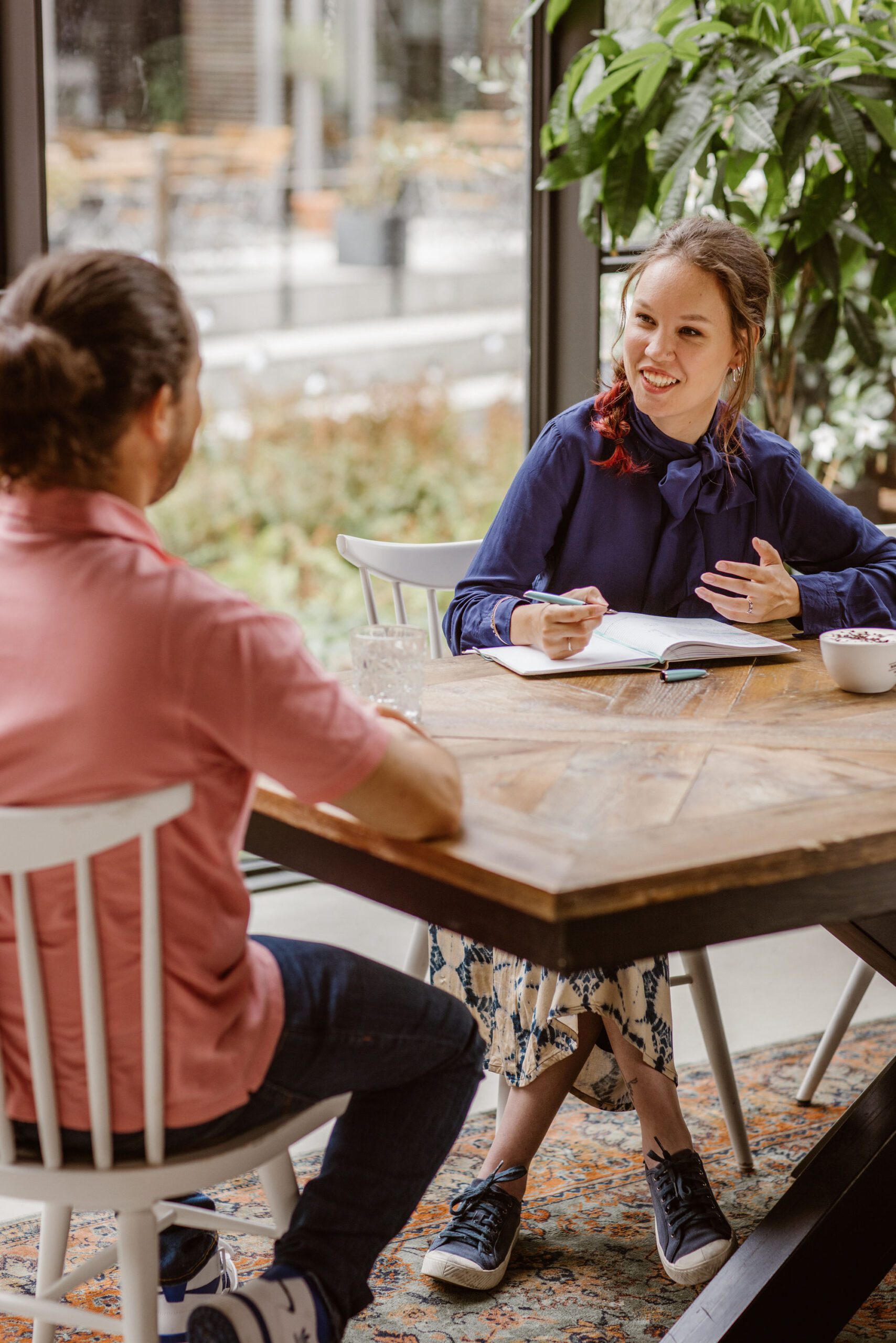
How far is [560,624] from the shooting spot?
189 cm

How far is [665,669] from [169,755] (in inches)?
34.6

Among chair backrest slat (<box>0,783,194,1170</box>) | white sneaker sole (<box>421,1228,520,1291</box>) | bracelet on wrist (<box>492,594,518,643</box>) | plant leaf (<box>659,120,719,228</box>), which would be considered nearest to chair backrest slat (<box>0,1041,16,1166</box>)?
chair backrest slat (<box>0,783,194,1170</box>)

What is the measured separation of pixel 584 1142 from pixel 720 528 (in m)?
0.97

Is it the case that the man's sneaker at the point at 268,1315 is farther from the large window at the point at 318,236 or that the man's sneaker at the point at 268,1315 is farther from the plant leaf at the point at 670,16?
the plant leaf at the point at 670,16

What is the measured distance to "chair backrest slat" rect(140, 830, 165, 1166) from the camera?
119cm

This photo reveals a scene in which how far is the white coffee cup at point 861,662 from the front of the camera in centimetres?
177

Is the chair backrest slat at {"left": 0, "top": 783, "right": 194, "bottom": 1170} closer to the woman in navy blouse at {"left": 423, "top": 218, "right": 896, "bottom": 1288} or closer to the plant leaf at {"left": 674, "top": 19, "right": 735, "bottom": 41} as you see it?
the woman in navy blouse at {"left": 423, "top": 218, "right": 896, "bottom": 1288}

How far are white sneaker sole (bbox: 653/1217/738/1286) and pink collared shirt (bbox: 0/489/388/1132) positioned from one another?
847 millimetres

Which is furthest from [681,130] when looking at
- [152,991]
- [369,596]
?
[152,991]

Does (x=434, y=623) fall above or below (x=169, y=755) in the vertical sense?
below

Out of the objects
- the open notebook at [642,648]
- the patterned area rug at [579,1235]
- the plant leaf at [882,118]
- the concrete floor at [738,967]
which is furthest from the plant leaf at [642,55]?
the patterned area rug at [579,1235]

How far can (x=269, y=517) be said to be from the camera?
3518mm

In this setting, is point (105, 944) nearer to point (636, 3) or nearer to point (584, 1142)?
point (584, 1142)

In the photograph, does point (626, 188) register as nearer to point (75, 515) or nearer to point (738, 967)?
point (738, 967)
